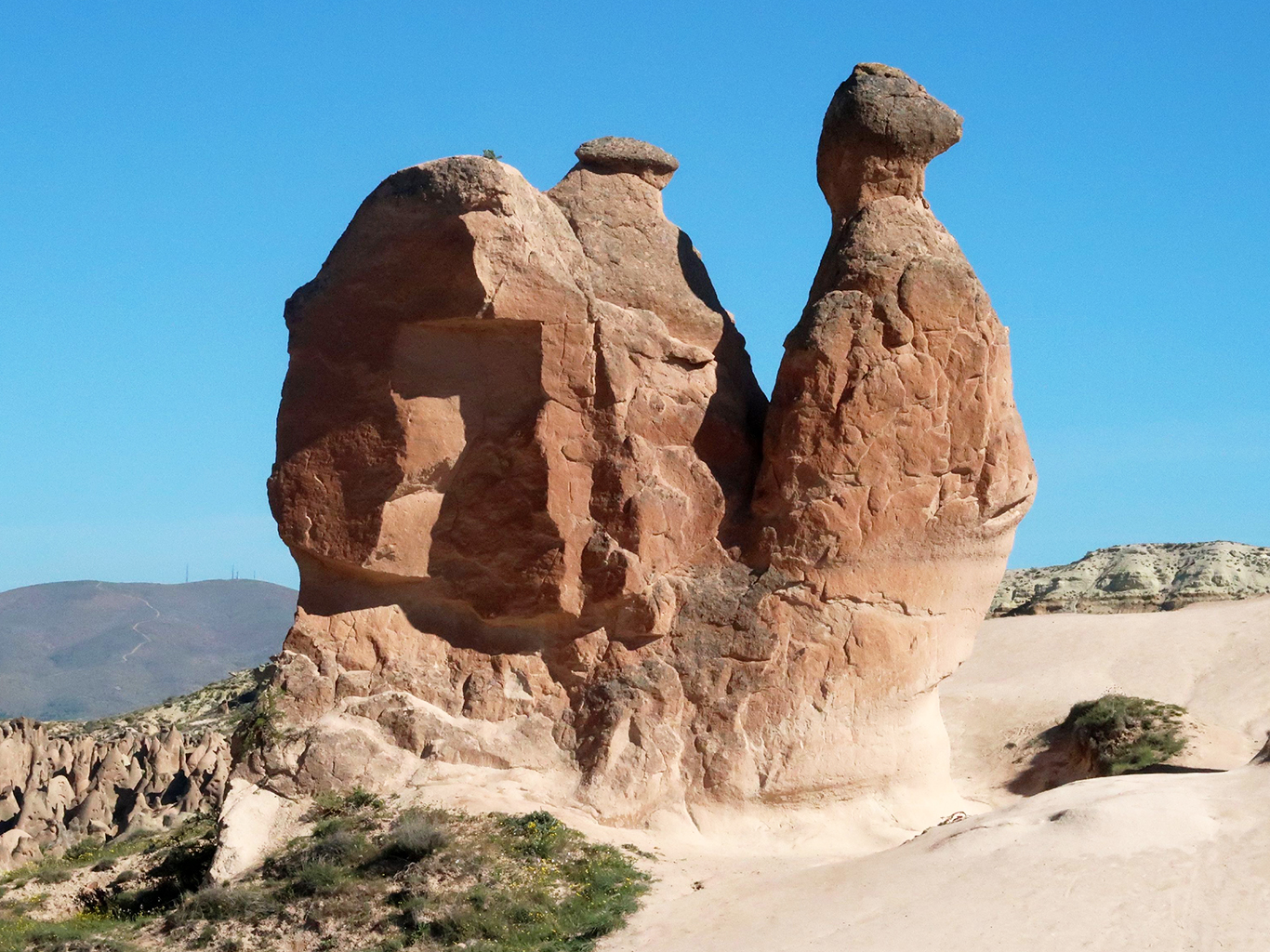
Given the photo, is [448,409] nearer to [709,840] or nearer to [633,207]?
[633,207]

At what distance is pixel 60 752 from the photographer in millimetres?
26281

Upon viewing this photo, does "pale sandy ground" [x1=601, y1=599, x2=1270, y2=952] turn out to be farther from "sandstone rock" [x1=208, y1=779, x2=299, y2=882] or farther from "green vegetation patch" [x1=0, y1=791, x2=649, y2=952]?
"sandstone rock" [x1=208, y1=779, x2=299, y2=882]

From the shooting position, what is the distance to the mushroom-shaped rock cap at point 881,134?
1617 cm

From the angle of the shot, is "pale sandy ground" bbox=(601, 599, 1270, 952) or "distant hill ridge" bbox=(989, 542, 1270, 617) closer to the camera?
"pale sandy ground" bbox=(601, 599, 1270, 952)

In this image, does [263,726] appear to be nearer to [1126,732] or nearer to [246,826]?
[246,826]

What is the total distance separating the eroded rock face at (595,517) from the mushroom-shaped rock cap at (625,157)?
1.29 m

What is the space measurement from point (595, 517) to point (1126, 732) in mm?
9364

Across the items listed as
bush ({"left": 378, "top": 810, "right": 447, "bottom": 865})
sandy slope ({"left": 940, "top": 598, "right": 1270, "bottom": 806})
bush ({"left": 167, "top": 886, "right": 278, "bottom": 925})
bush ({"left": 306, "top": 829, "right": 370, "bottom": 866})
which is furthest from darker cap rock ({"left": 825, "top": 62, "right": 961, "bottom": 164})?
bush ({"left": 167, "top": 886, "right": 278, "bottom": 925})

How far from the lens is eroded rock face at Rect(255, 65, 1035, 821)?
14992 millimetres

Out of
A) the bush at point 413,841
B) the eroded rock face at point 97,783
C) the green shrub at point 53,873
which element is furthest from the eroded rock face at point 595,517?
the eroded rock face at point 97,783

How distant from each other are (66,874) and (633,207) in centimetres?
934

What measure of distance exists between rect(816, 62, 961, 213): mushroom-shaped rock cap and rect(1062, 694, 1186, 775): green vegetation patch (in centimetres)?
839

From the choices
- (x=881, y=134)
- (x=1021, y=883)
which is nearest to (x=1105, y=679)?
(x=881, y=134)

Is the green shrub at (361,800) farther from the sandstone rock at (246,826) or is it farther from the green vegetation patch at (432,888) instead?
the sandstone rock at (246,826)
